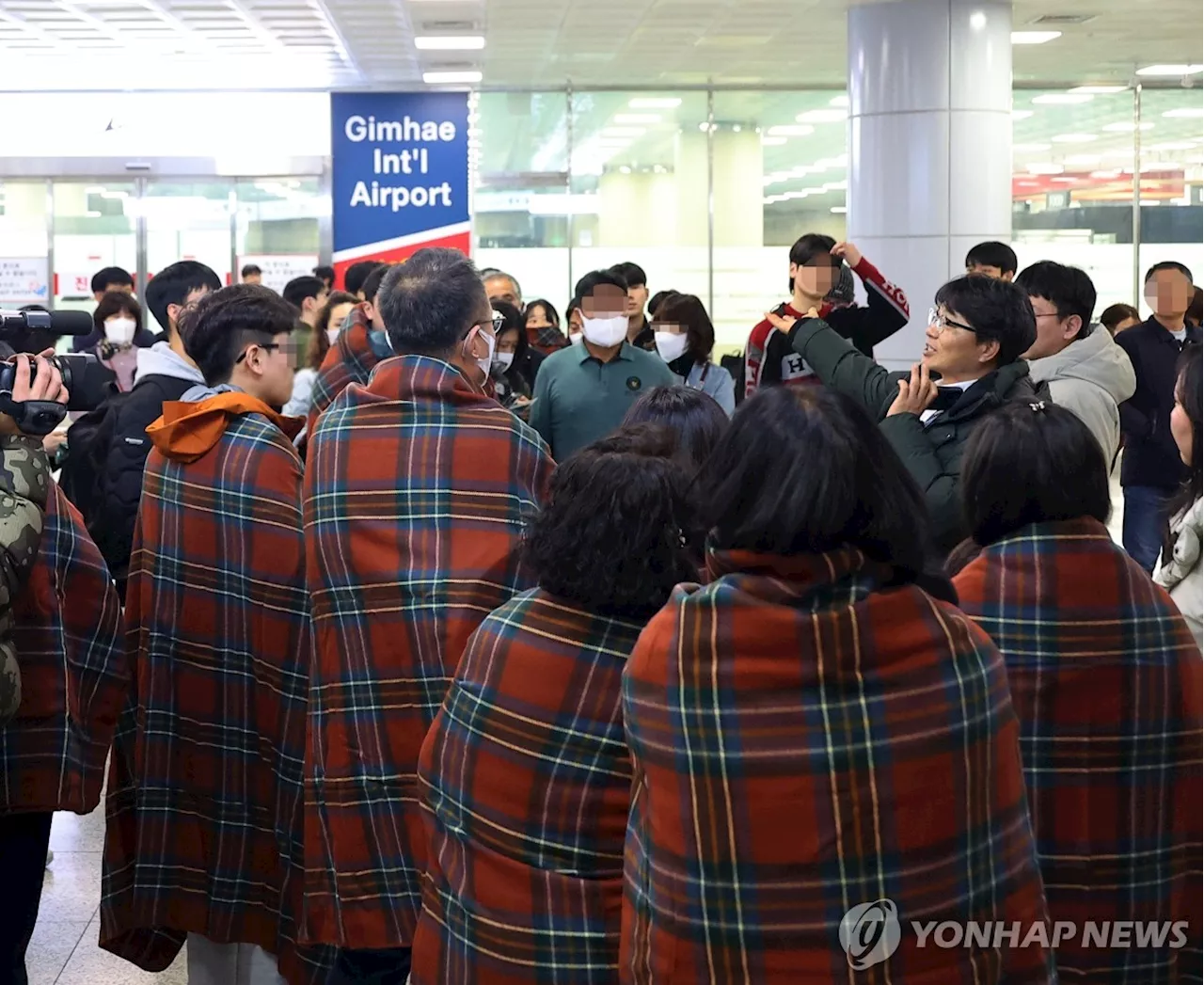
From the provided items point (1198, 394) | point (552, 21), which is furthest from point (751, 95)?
point (1198, 394)

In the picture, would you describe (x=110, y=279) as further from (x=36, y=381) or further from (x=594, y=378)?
(x=36, y=381)

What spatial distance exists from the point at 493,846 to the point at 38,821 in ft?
4.20

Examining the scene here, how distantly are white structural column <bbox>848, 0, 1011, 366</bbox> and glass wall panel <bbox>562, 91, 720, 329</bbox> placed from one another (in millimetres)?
5109

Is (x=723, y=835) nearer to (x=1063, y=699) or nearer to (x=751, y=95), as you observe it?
(x=1063, y=699)

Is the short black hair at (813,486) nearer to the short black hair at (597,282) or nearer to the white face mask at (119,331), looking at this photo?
the short black hair at (597,282)

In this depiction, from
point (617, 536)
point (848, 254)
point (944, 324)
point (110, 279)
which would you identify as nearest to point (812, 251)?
point (848, 254)

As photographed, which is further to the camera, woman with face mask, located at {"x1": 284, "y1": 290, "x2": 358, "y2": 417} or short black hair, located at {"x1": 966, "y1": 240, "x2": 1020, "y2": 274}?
woman with face mask, located at {"x1": 284, "y1": 290, "x2": 358, "y2": 417}

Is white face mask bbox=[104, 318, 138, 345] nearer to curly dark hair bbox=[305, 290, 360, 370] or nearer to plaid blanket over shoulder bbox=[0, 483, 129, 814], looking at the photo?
curly dark hair bbox=[305, 290, 360, 370]

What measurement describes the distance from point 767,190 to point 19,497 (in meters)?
13.3

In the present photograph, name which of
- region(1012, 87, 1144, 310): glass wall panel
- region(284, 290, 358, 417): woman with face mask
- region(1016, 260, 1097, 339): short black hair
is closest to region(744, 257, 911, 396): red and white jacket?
region(1016, 260, 1097, 339): short black hair

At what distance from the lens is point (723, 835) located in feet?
5.71

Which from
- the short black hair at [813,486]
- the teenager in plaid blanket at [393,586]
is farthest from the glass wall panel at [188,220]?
the short black hair at [813,486]

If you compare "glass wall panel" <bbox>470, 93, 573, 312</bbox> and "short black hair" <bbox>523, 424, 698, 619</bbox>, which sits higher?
"glass wall panel" <bbox>470, 93, 573, 312</bbox>

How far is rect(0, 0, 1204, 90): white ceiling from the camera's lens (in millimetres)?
10500
